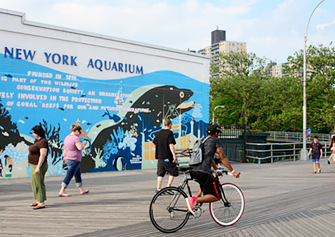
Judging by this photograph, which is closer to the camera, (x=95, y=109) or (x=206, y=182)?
(x=206, y=182)

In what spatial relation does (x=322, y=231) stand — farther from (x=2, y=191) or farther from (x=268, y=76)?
(x=268, y=76)

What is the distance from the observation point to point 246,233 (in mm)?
5195

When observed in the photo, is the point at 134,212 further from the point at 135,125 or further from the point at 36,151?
the point at 135,125

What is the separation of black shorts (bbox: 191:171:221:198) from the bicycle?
5.6 inches

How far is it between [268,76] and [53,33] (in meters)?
35.0

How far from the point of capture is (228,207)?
218 inches

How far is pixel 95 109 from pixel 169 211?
8.64m

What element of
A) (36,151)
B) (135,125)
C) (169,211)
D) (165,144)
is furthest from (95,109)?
(169,211)

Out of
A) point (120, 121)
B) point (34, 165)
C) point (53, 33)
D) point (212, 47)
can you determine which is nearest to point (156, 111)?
point (120, 121)

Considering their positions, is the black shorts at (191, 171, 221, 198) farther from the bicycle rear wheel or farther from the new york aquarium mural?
the new york aquarium mural

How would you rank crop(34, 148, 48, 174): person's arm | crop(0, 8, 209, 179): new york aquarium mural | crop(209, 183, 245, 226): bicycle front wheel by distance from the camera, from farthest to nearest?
crop(0, 8, 209, 179): new york aquarium mural → crop(34, 148, 48, 174): person's arm → crop(209, 183, 245, 226): bicycle front wheel

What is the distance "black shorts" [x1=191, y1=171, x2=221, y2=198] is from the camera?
514 cm

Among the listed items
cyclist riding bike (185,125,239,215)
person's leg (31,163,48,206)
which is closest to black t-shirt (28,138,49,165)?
person's leg (31,163,48,206)

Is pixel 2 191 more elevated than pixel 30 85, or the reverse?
pixel 30 85
